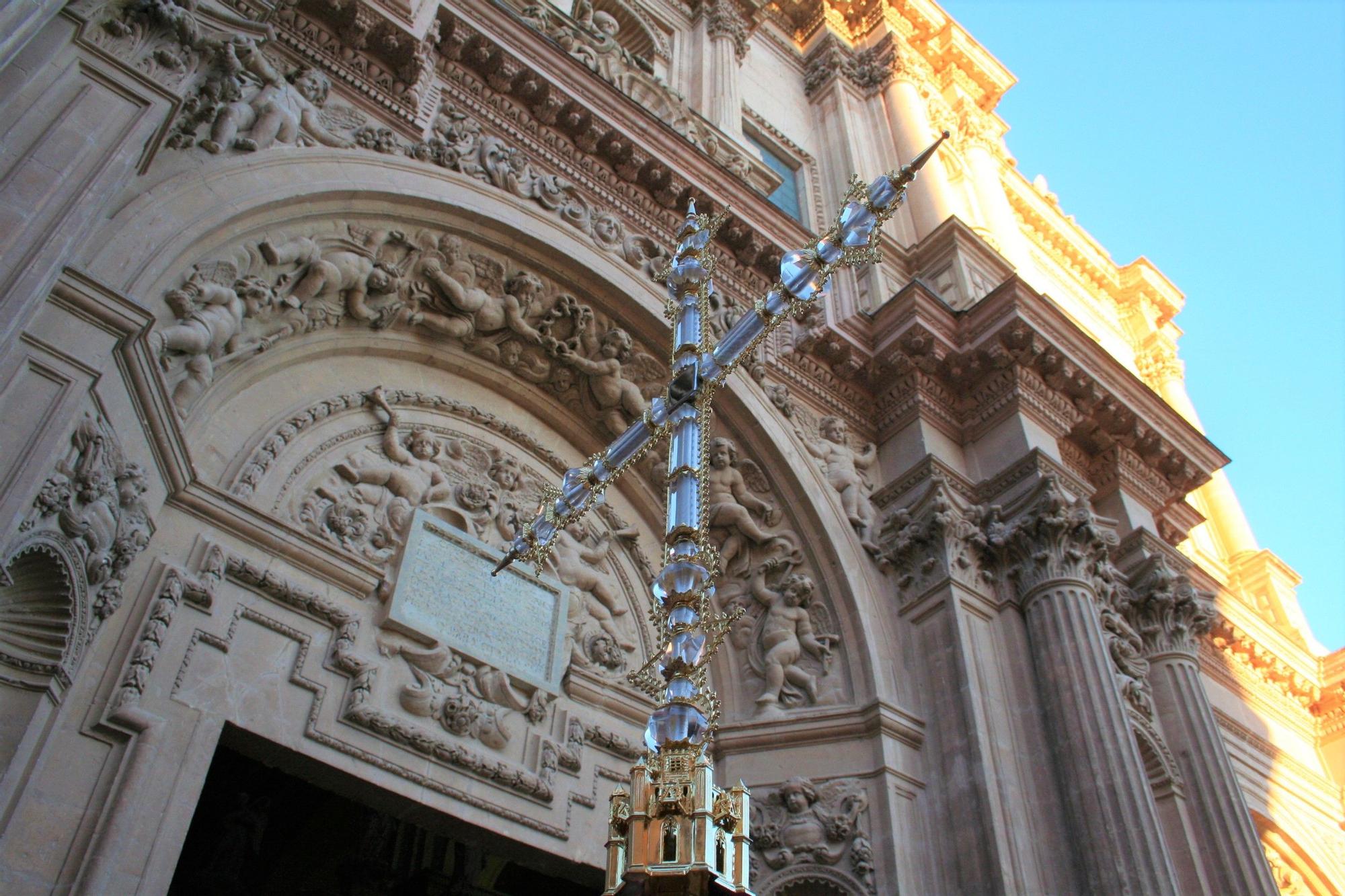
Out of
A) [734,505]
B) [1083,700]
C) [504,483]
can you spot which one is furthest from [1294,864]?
[504,483]

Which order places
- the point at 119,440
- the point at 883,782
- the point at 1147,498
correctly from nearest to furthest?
1. the point at 119,440
2. the point at 883,782
3. the point at 1147,498

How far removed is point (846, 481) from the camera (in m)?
10.2

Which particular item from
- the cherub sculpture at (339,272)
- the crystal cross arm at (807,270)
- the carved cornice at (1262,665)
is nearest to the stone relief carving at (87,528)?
the cherub sculpture at (339,272)

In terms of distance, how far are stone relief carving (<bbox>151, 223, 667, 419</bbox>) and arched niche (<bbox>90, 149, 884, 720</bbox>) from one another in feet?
0.12

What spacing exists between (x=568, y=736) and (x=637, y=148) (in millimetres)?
5403

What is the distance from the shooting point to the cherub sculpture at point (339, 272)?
761 cm

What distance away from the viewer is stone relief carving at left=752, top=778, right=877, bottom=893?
7730mm

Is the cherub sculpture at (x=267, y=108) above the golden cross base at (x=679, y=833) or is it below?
above

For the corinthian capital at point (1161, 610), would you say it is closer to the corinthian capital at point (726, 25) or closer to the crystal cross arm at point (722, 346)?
the crystal cross arm at point (722, 346)

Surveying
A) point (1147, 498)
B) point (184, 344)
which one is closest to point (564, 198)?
point (184, 344)

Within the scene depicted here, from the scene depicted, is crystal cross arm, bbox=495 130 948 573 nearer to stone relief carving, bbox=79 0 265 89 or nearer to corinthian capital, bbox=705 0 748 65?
stone relief carving, bbox=79 0 265 89

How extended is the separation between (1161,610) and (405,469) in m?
7.16

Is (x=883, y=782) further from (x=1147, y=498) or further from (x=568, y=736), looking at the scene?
(x=1147, y=498)

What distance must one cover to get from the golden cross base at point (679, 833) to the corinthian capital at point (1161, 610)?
8281mm
